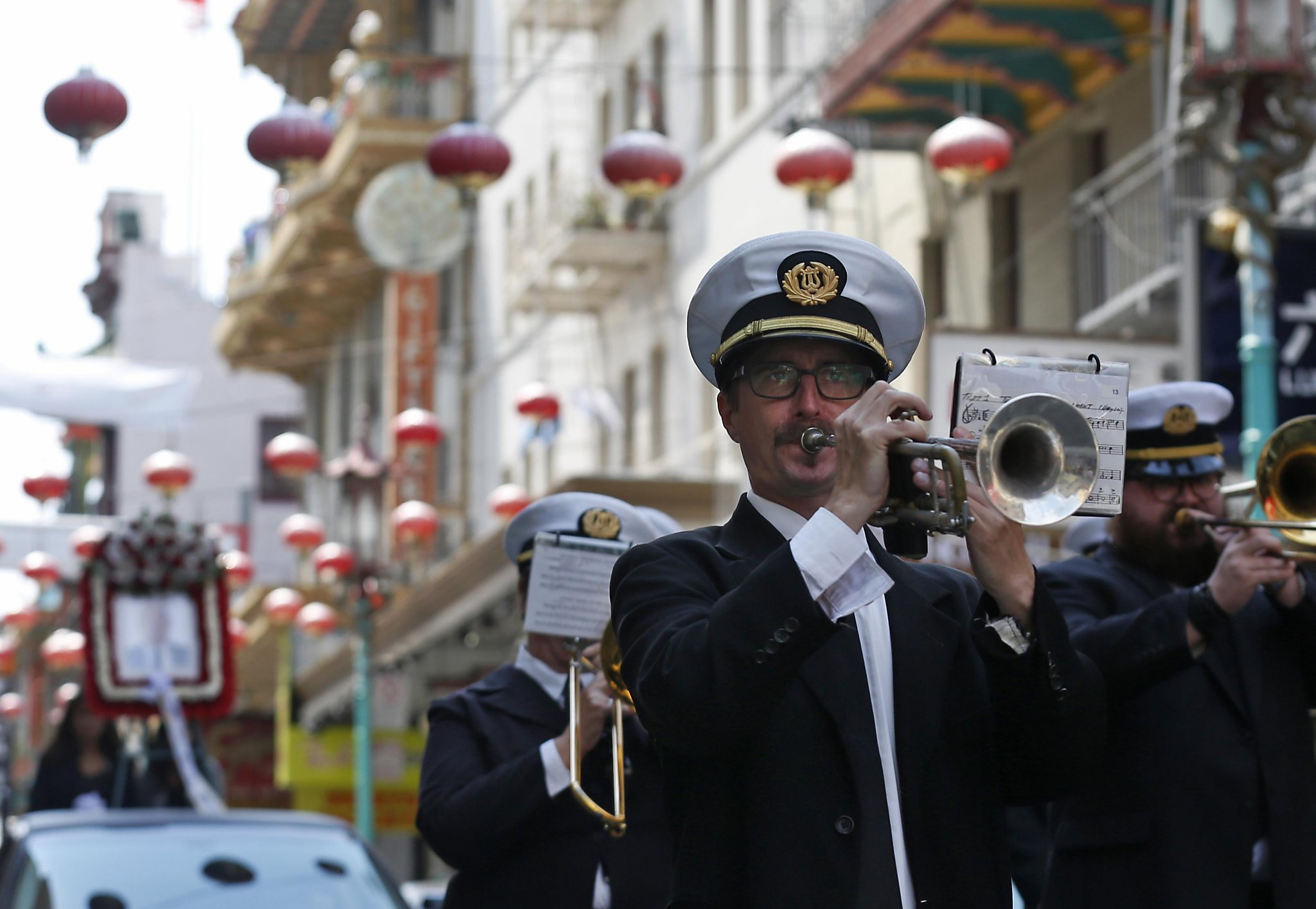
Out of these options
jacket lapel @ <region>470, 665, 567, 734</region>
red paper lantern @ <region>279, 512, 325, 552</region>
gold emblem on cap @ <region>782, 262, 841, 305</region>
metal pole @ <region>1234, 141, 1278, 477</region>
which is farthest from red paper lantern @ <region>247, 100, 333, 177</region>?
red paper lantern @ <region>279, 512, 325, 552</region>

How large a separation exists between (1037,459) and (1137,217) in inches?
577

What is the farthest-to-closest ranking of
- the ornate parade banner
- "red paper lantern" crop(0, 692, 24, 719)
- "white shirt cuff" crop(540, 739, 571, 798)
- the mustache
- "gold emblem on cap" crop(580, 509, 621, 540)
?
"red paper lantern" crop(0, 692, 24, 719), the ornate parade banner, "gold emblem on cap" crop(580, 509, 621, 540), "white shirt cuff" crop(540, 739, 571, 798), the mustache

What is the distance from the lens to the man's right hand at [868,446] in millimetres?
3777

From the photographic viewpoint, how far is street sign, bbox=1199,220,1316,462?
1151 cm

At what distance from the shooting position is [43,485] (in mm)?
32875

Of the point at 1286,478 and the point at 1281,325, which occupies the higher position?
the point at 1281,325

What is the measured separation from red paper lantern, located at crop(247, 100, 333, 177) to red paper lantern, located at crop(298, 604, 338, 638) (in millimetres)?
18822

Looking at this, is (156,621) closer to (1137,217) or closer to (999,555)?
(1137,217)

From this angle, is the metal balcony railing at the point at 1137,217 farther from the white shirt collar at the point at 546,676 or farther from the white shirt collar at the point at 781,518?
the white shirt collar at the point at 781,518

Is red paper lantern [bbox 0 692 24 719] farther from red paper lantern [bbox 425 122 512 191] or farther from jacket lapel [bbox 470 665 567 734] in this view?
jacket lapel [bbox 470 665 567 734]

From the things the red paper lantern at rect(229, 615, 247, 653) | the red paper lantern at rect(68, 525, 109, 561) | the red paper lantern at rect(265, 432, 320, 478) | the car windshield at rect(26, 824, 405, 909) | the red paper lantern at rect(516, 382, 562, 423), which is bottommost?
the red paper lantern at rect(229, 615, 247, 653)

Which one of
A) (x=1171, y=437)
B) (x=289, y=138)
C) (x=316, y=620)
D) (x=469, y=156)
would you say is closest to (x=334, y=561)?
(x=316, y=620)

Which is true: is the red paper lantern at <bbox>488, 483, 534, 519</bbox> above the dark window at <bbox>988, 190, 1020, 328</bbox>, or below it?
below

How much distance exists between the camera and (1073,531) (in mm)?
8734
